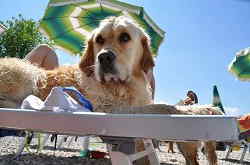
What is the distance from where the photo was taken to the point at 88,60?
2.96 meters

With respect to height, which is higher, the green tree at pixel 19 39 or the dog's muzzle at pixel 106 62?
the green tree at pixel 19 39

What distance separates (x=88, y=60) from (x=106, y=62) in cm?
43

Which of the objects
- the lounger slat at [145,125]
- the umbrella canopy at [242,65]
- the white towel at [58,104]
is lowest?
the lounger slat at [145,125]

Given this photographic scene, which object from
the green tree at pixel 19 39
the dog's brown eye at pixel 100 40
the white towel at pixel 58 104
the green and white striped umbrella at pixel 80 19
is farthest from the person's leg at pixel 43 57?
the green tree at pixel 19 39

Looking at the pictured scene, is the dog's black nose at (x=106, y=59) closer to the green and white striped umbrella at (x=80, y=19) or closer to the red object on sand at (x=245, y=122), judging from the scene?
the green and white striped umbrella at (x=80, y=19)

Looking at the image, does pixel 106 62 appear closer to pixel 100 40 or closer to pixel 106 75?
pixel 106 75

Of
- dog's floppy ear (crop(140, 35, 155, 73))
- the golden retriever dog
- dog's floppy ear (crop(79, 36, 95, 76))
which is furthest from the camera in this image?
dog's floppy ear (crop(140, 35, 155, 73))

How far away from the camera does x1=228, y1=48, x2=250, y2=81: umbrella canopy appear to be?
6316 mm

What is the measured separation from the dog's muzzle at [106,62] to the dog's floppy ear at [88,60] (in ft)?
0.84

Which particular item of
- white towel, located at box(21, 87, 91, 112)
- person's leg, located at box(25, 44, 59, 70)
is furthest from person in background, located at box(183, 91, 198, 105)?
white towel, located at box(21, 87, 91, 112)

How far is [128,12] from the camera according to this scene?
11.8 feet

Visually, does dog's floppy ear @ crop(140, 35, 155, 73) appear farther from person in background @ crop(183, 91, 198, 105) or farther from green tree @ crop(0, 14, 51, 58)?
green tree @ crop(0, 14, 51, 58)

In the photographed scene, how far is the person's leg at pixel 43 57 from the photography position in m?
3.59

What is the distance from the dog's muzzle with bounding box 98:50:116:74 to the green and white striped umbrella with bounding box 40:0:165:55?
0.98 metres
